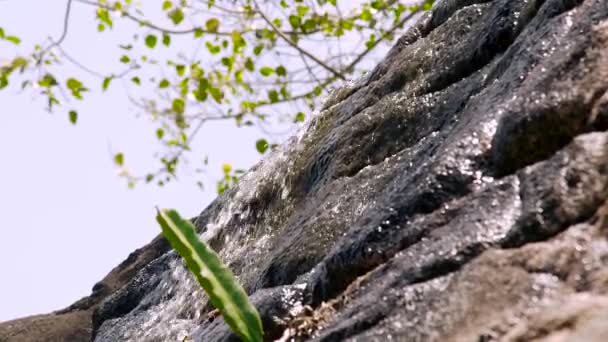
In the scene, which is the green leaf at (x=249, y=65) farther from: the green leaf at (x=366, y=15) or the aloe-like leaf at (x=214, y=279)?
the aloe-like leaf at (x=214, y=279)

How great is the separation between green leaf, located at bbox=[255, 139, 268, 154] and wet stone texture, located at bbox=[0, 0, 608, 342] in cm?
198

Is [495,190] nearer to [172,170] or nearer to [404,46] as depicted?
[404,46]

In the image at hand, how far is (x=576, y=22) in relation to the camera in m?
2.20

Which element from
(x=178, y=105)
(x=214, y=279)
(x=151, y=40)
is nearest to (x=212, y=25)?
(x=151, y=40)

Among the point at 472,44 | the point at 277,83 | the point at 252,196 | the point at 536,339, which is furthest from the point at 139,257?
the point at 536,339

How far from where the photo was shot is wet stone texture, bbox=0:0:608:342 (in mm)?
1609

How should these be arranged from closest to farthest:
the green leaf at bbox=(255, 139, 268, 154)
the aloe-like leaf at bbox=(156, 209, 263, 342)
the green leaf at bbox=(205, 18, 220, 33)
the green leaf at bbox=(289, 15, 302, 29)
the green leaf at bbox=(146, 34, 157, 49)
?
A: the aloe-like leaf at bbox=(156, 209, 263, 342)
the green leaf at bbox=(255, 139, 268, 154)
the green leaf at bbox=(205, 18, 220, 33)
the green leaf at bbox=(146, 34, 157, 49)
the green leaf at bbox=(289, 15, 302, 29)

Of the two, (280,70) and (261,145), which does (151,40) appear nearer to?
(280,70)

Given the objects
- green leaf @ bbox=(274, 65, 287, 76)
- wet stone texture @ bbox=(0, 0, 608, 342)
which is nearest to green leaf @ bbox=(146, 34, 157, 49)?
green leaf @ bbox=(274, 65, 287, 76)

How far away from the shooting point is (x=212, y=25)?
605 cm

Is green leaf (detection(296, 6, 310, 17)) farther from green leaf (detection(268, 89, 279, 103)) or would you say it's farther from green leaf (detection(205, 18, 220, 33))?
green leaf (detection(205, 18, 220, 33))

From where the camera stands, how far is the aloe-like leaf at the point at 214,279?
7.85 ft

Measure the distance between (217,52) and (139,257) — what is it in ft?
5.91

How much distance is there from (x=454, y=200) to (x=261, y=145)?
12.9ft
